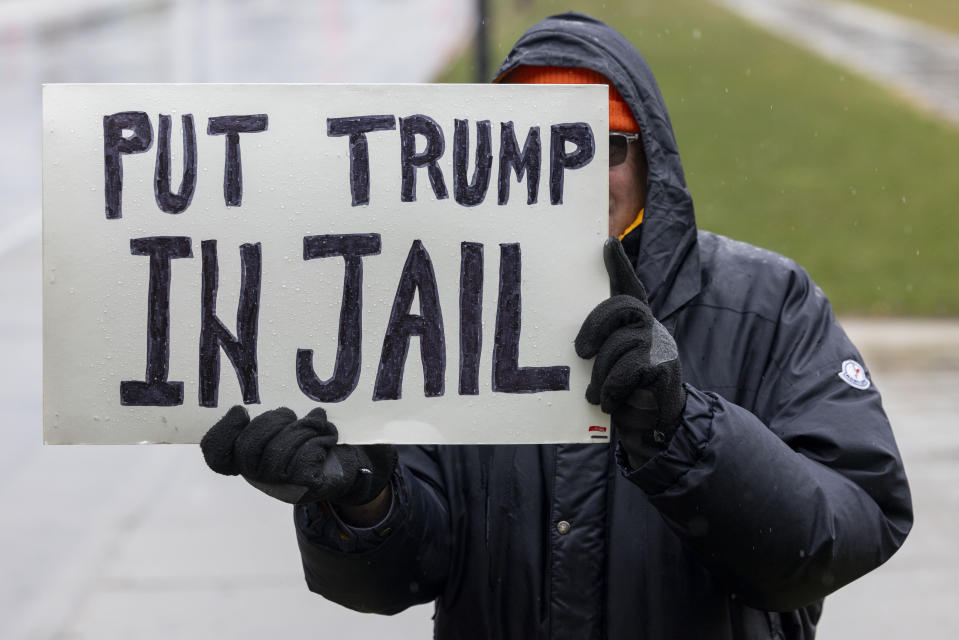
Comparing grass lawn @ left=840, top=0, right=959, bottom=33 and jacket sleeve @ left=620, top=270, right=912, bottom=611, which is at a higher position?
grass lawn @ left=840, top=0, right=959, bottom=33

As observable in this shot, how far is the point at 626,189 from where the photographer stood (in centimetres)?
223

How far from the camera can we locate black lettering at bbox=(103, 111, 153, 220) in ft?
6.35

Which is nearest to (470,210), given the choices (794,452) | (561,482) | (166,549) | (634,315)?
(634,315)

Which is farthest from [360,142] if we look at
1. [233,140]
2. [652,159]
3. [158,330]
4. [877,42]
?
[877,42]

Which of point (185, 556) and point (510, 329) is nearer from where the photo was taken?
point (510, 329)

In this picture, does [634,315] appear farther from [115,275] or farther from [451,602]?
[115,275]

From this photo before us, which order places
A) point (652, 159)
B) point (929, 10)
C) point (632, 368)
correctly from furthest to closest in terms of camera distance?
1. point (929, 10)
2. point (652, 159)
3. point (632, 368)

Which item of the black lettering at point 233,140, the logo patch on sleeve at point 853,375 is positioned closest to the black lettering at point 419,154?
the black lettering at point 233,140

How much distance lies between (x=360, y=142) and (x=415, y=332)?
1.04ft

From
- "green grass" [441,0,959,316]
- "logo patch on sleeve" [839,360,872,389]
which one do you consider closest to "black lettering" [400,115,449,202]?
"logo patch on sleeve" [839,360,872,389]

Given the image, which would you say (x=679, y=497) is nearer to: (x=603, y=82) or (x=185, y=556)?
(x=603, y=82)

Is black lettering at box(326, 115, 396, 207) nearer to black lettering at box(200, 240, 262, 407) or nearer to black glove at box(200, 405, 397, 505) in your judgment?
black lettering at box(200, 240, 262, 407)

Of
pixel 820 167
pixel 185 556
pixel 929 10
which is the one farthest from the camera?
pixel 929 10

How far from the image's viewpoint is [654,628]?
200 centimetres
